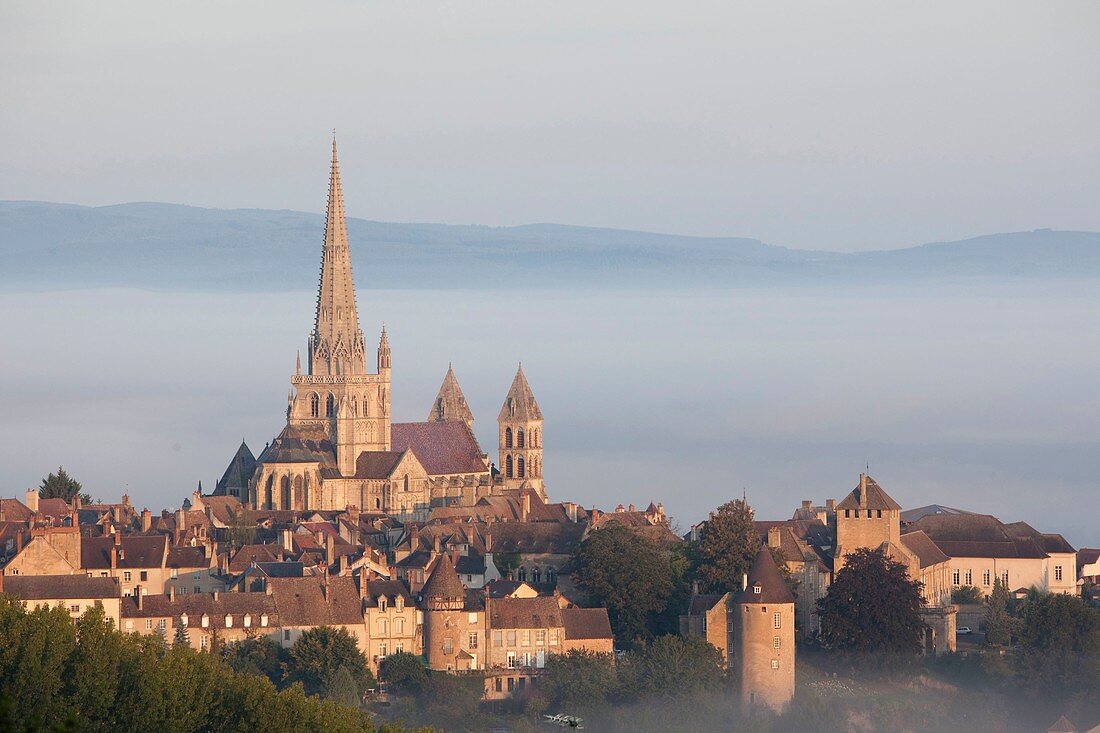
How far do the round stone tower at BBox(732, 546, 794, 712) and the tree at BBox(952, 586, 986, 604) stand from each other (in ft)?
49.1

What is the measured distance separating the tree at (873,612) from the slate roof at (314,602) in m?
15.2

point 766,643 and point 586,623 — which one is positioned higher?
point 586,623

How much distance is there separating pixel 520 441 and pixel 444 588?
7412cm

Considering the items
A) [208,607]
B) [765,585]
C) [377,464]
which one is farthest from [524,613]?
[377,464]

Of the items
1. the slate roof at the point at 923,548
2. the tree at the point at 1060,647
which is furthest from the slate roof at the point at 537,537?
the tree at the point at 1060,647

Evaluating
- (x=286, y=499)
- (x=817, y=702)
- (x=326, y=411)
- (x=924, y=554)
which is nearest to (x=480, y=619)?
→ (x=817, y=702)

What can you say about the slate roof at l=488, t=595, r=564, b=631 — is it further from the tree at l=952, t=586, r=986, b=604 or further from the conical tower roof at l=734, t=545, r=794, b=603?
Result: the tree at l=952, t=586, r=986, b=604

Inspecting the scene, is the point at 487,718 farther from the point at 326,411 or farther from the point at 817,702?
the point at 326,411

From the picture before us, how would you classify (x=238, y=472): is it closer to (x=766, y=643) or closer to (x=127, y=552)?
(x=127, y=552)

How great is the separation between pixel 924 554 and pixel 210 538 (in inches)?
1095

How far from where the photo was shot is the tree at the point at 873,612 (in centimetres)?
8912

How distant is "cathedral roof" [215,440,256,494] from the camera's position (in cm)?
14550

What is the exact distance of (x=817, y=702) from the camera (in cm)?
8688

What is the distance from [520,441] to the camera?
529ft
